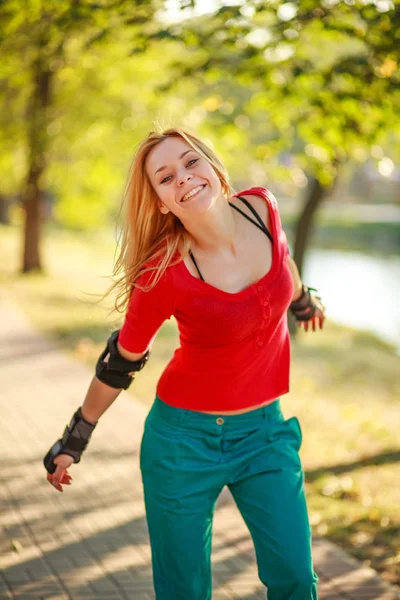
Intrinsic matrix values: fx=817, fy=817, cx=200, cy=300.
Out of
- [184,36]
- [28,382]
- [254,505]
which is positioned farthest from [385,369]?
[254,505]

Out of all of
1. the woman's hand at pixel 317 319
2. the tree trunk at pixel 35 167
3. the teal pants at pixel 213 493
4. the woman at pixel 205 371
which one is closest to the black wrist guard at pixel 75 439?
the woman at pixel 205 371

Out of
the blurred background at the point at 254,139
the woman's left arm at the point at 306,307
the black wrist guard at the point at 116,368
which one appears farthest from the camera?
the blurred background at the point at 254,139

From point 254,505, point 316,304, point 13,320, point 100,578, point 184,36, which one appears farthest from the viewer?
point 13,320

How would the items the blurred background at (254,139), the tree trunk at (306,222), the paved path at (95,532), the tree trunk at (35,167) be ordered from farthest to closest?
1. the tree trunk at (35,167)
2. the tree trunk at (306,222)
3. the blurred background at (254,139)
4. the paved path at (95,532)

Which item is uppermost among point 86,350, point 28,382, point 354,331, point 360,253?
point 28,382

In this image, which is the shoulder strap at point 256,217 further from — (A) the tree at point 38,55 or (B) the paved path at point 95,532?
(A) the tree at point 38,55

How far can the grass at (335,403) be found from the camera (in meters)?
5.09

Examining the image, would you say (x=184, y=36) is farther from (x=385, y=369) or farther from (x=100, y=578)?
(x=385, y=369)

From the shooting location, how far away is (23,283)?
1634 centimetres

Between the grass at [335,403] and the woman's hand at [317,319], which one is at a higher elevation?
the woman's hand at [317,319]

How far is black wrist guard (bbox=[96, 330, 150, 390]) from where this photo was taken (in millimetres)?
2887

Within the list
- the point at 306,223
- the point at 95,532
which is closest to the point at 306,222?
the point at 306,223

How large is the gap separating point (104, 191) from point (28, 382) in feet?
35.3

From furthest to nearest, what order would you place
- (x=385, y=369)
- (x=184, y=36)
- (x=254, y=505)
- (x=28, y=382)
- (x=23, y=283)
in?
(x=23, y=283) → (x=385, y=369) → (x=28, y=382) → (x=184, y=36) → (x=254, y=505)
